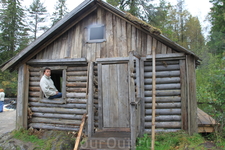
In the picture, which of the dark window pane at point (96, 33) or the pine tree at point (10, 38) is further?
the pine tree at point (10, 38)

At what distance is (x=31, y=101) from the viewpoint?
290 inches

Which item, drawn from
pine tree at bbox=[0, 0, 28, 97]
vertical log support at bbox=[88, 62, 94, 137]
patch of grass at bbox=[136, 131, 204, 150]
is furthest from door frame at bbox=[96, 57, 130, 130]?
pine tree at bbox=[0, 0, 28, 97]

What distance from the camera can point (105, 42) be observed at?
6.61 meters

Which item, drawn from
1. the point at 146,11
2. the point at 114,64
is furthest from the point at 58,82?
the point at 146,11

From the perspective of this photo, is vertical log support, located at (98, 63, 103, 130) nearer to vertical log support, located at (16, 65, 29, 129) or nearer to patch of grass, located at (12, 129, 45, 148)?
patch of grass, located at (12, 129, 45, 148)

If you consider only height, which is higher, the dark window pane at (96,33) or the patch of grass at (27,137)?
the dark window pane at (96,33)

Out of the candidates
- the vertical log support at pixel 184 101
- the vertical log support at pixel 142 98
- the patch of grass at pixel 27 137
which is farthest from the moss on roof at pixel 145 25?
the patch of grass at pixel 27 137

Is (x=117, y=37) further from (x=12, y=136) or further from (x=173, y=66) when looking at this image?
(x=12, y=136)

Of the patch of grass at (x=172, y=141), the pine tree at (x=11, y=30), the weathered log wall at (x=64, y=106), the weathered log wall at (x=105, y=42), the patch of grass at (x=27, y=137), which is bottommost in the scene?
the patch of grass at (x=27, y=137)

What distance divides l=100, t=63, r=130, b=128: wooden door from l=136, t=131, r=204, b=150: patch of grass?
0.85 meters

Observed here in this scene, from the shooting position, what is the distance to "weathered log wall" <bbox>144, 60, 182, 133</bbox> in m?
6.04

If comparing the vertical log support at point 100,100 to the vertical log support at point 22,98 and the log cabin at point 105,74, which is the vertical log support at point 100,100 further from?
the vertical log support at point 22,98

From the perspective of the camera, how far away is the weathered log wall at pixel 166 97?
6.04 m

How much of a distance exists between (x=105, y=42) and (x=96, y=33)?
2.47 ft
